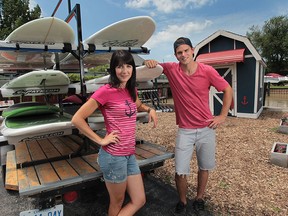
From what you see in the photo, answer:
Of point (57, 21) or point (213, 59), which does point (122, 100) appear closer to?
point (57, 21)

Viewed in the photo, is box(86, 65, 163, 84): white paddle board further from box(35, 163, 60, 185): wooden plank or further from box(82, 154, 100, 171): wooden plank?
box(35, 163, 60, 185): wooden plank

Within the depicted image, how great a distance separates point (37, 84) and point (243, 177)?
3662 millimetres

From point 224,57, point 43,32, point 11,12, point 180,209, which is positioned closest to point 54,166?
point 180,209

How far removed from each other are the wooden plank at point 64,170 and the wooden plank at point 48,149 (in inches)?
12.1

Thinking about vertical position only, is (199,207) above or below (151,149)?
below

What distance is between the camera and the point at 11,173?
265cm

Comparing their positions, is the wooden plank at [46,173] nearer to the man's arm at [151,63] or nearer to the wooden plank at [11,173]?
the wooden plank at [11,173]

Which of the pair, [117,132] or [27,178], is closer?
[117,132]

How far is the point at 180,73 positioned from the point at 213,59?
23.0 feet

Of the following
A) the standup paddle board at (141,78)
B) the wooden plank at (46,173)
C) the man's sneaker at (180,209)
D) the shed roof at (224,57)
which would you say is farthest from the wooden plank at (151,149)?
the shed roof at (224,57)

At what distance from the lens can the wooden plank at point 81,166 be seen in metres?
2.71

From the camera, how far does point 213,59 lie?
9352 mm

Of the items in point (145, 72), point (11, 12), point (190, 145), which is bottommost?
point (190, 145)

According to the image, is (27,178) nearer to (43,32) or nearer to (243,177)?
(43,32)
